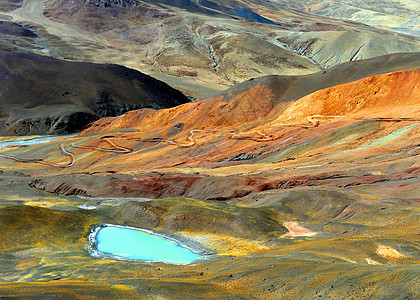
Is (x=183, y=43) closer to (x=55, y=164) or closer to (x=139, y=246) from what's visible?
(x=55, y=164)

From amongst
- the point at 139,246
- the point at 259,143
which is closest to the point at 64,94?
the point at 259,143

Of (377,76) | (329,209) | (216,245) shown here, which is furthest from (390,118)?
(216,245)

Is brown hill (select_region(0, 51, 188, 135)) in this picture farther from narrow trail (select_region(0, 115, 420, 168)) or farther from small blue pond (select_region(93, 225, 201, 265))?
small blue pond (select_region(93, 225, 201, 265))

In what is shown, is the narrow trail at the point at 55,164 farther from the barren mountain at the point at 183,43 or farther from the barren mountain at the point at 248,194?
the barren mountain at the point at 183,43

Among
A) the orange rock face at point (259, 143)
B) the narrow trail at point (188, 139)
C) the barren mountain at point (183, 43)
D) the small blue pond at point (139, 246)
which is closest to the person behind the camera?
the small blue pond at point (139, 246)

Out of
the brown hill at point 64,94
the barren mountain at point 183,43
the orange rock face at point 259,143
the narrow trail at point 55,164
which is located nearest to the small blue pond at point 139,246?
the orange rock face at point 259,143

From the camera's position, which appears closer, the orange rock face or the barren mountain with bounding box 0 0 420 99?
the orange rock face

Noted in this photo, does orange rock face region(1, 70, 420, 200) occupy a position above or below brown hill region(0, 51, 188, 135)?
above

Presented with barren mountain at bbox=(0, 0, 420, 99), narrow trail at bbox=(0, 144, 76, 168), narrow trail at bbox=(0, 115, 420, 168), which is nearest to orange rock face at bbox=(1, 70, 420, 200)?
narrow trail at bbox=(0, 115, 420, 168)

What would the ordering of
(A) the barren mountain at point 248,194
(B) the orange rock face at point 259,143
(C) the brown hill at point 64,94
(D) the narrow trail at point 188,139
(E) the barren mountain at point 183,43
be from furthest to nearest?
(E) the barren mountain at point 183,43 → (C) the brown hill at point 64,94 → (D) the narrow trail at point 188,139 → (B) the orange rock face at point 259,143 → (A) the barren mountain at point 248,194
